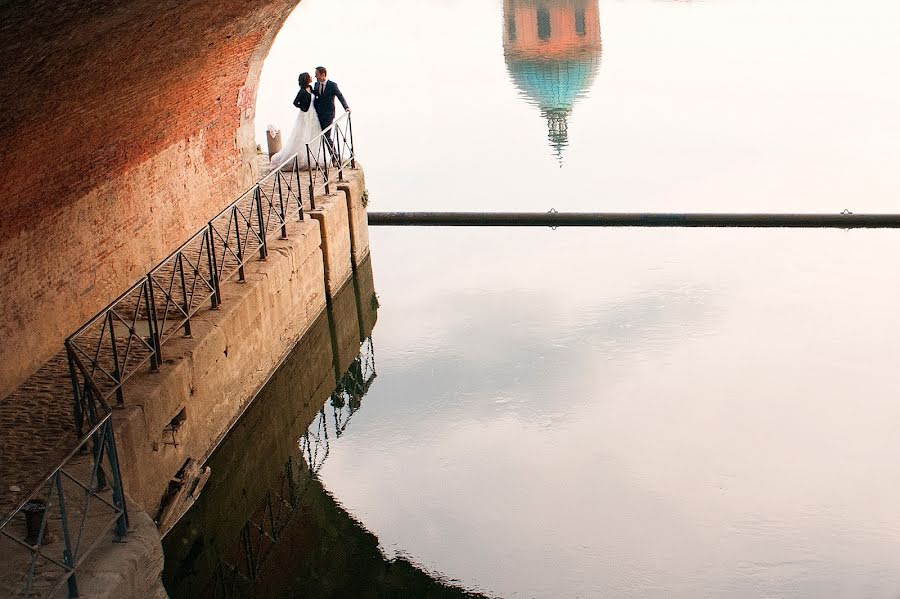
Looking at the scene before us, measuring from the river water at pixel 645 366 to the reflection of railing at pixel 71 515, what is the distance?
2.06 meters

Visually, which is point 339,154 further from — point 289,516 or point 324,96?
point 289,516

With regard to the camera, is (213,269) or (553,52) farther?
(553,52)

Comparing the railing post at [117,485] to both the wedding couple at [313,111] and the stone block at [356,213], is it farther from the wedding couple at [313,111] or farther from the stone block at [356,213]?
the wedding couple at [313,111]

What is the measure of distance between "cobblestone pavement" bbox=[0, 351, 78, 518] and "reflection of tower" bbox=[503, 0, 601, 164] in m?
13.1

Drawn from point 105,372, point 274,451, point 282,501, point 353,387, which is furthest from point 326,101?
point 105,372

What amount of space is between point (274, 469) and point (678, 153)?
1141 cm

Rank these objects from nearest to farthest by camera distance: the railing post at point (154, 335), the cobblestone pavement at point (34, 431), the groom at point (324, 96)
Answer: the cobblestone pavement at point (34, 431)
the railing post at point (154, 335)
the groom at point (324, 96)

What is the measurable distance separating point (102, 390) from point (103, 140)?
2.44 meters

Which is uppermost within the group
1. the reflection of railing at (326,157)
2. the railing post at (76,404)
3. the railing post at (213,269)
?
the reflection of railing at (326,157)

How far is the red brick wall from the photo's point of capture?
8.08 metres

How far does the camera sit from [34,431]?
7.99m

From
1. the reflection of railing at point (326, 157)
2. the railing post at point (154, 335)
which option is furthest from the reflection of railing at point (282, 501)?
the reflection of railing at point (326, 157)

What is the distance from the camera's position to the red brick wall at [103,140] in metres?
8.08

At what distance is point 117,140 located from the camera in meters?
10.2
